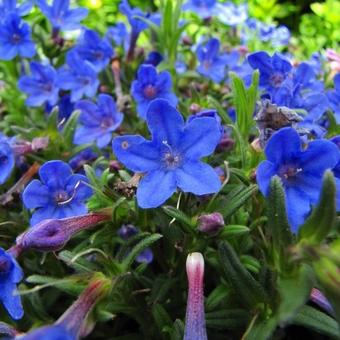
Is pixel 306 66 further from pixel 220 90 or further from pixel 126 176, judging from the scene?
pixel 126 176

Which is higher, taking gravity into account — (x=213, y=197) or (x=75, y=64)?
(x=213, y=197)

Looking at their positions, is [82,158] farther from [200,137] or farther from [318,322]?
[318,322]

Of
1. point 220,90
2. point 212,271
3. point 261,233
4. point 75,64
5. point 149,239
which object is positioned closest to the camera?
point 149,239

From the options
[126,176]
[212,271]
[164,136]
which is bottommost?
[212,271]

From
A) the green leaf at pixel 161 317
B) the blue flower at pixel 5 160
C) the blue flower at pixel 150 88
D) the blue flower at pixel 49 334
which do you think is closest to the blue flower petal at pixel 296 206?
the green leaf at pixel 161 317

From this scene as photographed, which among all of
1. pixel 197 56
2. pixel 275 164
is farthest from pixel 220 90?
pixel 275 164

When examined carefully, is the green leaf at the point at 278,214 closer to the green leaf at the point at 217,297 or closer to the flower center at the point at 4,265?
the green leaf at the point at 217,297
